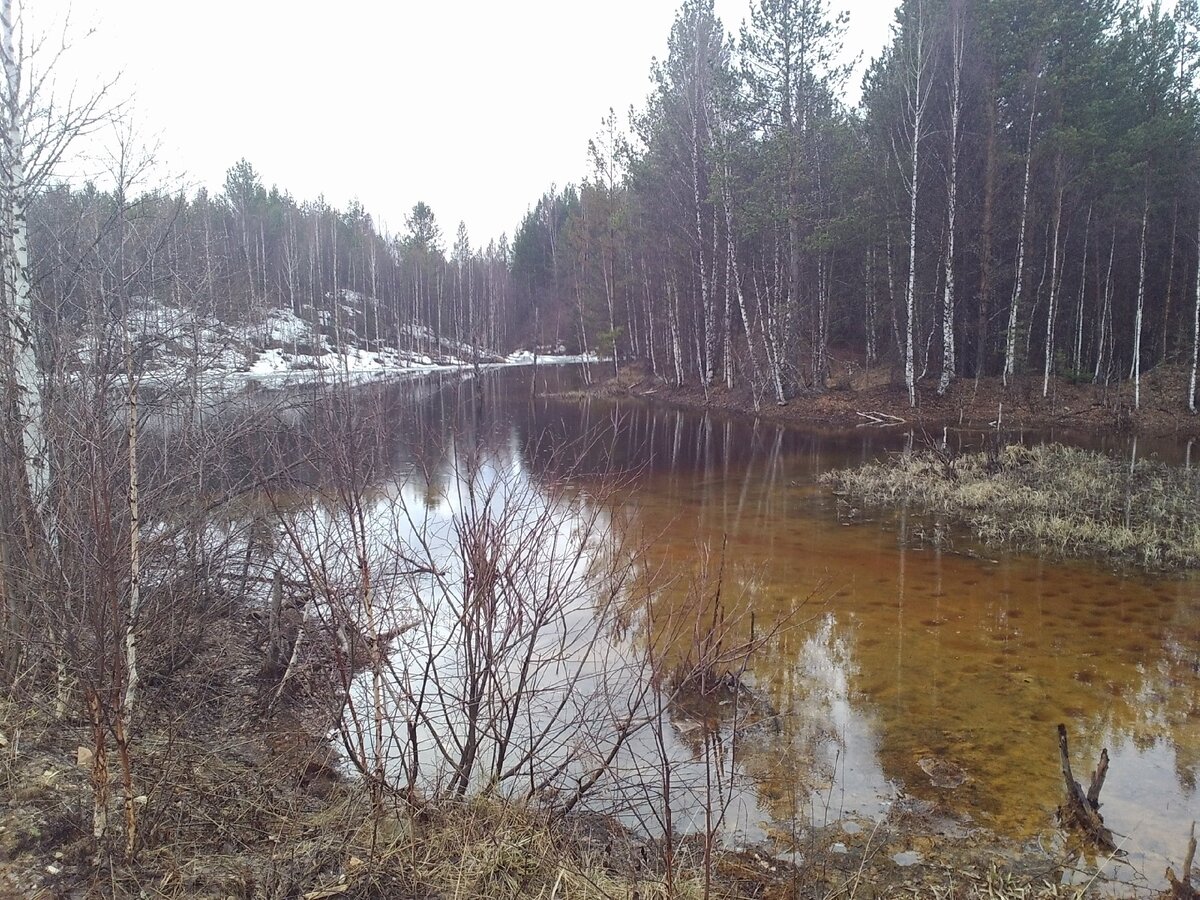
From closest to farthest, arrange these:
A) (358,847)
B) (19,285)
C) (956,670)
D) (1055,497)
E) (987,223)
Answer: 1. (358,847)
2. (19,285)
3. (956,670)
4. (1055,497)
5. (987,223)

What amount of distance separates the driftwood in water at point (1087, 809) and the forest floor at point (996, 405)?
17268 mm

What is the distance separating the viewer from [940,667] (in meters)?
6.91

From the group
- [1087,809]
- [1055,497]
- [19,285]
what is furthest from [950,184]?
[19,285]

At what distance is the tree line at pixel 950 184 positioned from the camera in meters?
22.8

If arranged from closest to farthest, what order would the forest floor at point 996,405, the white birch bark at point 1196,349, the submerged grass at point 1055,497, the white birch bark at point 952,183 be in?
the submerged grass at point 1055,497, the white birch bark at point 1196,349, the forest floor at point 996,405, the white birch bark at point 952,183

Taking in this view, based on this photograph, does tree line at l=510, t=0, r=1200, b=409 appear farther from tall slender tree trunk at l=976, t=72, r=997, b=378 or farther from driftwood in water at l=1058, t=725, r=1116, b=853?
driftwood in water at l=1058, t=725, r=1116, b=853

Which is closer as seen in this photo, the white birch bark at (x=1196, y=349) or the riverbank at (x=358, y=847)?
the riverbank at (x=358, y=847)

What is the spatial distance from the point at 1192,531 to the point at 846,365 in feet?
69.7

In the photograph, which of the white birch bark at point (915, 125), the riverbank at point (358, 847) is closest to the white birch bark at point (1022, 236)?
the white birch bark at point (915, 125)

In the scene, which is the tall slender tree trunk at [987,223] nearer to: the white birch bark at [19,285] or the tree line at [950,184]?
the tree line at [950,184]

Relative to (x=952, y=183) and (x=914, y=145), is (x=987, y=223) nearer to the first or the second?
(x=952, y=183)

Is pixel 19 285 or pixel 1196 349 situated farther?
pixel 1196 349

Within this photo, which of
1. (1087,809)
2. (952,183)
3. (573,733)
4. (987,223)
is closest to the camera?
(1087,809)

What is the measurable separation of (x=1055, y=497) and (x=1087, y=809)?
939 cm
